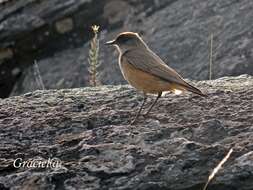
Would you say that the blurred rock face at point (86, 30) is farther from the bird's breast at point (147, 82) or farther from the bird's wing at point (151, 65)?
the bird's breast at point (147, 82)

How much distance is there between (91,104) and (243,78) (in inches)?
64.4

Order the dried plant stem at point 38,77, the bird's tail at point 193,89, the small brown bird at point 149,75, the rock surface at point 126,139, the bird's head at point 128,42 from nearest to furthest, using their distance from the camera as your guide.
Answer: the rock surface at point 126,139, the bird's tail at point 193,89, the small brown bird at point 149,75, the bird's head at point 128,42, the dried plant stem at point 38,77

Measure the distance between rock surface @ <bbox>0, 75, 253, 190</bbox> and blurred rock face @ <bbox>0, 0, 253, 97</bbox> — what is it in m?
2.85

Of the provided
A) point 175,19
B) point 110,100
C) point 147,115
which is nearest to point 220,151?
point 147,115

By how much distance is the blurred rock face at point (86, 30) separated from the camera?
1017 centimetres

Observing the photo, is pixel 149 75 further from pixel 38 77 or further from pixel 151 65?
pixel 38 77

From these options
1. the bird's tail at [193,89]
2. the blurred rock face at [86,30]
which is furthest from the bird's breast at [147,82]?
the blurred rock face at [86,30]

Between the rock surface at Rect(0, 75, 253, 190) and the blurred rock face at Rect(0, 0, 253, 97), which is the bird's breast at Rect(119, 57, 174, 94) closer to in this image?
the rock surface at Rect(0, 75, 253, 190)

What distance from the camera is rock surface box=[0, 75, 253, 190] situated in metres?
5.26

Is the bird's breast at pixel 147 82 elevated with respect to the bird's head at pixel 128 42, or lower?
lower

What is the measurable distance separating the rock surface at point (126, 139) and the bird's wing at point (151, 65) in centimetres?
20

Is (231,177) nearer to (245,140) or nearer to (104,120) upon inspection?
(245,140)

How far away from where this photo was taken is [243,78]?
25.4 ft

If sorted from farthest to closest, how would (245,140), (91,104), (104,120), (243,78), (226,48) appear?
1. (226,48)
2. (243,78)
3. (91,104)
4. (104,120)
5. (245,140)
